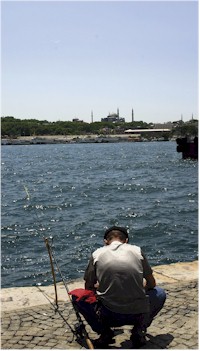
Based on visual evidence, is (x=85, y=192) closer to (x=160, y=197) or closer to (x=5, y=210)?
(x=160, y=197)

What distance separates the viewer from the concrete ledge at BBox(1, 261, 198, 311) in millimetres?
6488

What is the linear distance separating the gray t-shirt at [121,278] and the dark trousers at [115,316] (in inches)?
3.2

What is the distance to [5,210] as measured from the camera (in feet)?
84.1

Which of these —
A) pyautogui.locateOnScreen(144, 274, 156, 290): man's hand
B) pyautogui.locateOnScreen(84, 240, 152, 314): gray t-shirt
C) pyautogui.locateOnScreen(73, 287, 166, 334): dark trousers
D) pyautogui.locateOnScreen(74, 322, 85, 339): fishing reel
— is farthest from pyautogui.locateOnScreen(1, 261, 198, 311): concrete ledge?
pyautogui.locateOnScreen(84, 240, 152, 314): gray t-shirt

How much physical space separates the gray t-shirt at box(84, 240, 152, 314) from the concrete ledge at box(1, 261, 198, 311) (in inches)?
83.3

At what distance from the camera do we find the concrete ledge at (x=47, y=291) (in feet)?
21.3

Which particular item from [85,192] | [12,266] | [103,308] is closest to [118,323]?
[103,308]

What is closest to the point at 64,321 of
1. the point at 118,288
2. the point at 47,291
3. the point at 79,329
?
the point at 79,329

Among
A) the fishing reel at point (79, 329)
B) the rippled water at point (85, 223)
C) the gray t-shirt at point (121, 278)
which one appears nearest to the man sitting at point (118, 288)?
the gray t-shirt at point (121, 278)

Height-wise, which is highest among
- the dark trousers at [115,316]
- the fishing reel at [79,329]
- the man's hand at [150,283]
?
the man's hand at [150,283]

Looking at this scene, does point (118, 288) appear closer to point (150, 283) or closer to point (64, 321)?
point (150, 283)

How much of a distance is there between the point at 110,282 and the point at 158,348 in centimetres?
107

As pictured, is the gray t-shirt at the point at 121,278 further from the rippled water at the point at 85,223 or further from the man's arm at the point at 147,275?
the rippled water at the point at 85,223

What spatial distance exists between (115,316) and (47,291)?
8.37 ft
